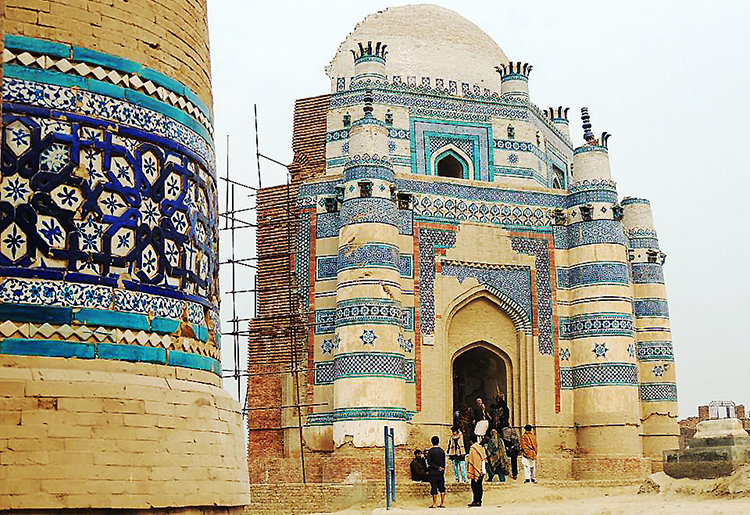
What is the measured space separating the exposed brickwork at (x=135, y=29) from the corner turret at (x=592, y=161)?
13897mm

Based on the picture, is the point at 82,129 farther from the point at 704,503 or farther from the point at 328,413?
the point at 328,413

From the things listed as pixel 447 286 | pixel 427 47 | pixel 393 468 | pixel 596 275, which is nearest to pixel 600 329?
pixel 596 275

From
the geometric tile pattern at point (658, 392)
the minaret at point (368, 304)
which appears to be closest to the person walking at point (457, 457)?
the minaret at point (368, 304)

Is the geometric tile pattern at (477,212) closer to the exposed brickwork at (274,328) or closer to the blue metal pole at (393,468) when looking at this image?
the exposed brickwork at (274,328)

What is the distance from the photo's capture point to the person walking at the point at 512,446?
18.1 m

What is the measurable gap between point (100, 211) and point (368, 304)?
11.9 m

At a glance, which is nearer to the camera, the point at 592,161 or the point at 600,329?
the point at 600,329

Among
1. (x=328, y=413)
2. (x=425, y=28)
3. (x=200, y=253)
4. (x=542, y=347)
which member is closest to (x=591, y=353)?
(x=542, y=347)

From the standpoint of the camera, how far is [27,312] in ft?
19.0

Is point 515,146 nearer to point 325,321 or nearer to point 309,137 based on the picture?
point 309,137

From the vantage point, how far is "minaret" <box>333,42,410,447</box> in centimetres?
1769

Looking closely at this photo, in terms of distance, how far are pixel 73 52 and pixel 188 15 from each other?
3.93ft

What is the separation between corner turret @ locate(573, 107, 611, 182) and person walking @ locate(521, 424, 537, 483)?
17.3 feet

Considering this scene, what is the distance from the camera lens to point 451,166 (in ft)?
70.9
